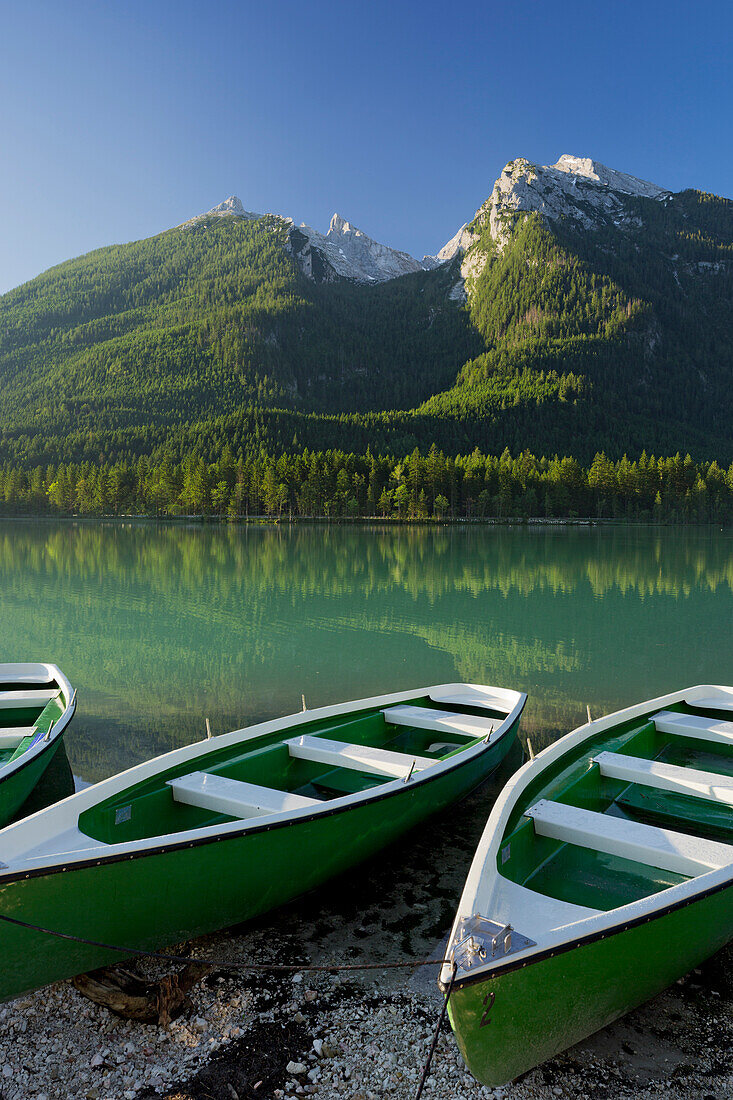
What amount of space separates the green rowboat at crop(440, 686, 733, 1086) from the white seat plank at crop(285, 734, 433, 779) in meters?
1.67

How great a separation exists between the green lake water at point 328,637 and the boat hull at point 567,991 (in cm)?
712

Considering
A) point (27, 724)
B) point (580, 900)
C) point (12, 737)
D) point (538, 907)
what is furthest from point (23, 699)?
point (538, 907)

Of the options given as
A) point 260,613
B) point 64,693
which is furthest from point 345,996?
point 260,613

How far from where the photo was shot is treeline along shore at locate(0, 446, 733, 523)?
127875mm

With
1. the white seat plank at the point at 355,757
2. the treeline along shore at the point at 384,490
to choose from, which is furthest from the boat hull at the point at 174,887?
the treeline along shore at the point at 384,490

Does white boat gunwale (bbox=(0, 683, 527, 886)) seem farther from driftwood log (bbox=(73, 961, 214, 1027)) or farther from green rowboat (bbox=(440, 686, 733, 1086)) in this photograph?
green rowboat (bbox=(440, 686, 733, 1086))

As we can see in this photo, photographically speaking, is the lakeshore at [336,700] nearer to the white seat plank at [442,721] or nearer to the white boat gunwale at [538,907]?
the white boat gunwale at [538,907]

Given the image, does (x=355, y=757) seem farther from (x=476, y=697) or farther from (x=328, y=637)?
(x=328, y=637)

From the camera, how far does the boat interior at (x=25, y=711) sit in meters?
9.05

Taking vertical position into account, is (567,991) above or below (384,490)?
below

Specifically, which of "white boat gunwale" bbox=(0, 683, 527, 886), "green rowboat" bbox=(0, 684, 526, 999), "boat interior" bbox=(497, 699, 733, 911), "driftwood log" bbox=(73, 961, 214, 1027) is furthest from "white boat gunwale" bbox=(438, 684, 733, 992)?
"driftwood log" bbox=(73, 961, 214, 1027)

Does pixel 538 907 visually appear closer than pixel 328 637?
Yes

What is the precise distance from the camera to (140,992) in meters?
5.14

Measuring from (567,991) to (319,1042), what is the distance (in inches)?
72.9
